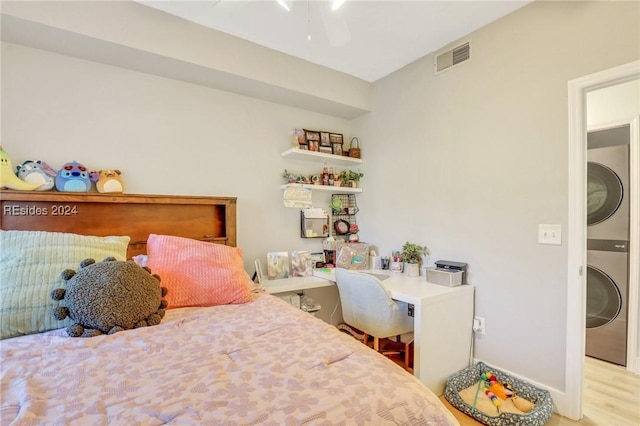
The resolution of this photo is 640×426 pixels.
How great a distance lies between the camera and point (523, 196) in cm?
200

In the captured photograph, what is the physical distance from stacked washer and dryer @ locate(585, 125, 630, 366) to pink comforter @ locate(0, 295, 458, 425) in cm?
257

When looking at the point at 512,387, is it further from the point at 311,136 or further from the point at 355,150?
the point at 311,136

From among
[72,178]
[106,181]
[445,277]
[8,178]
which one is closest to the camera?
[8,178]

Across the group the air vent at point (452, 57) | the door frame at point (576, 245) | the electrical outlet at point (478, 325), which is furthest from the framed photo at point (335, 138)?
the electrical outlet at point (478, 325)

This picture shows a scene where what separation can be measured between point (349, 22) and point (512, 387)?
107 inches

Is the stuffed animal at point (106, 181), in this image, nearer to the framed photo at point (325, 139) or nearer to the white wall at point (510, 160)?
the framed photo at point (325, 139)

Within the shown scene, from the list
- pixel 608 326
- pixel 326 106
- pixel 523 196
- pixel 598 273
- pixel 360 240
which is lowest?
pixel 608 326

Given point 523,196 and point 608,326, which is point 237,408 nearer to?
point 523,196

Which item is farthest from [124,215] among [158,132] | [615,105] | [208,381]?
[615,105]

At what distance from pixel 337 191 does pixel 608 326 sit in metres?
2.60

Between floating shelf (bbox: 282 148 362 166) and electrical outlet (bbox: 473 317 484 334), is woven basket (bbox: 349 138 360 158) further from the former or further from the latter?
electrical outlet (bbox: 473 317 484 334)

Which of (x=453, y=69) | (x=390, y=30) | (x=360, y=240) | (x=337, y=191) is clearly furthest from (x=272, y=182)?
(x=453, y=69)

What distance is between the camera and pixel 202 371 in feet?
3.20

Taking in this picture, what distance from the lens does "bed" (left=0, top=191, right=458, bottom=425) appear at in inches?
30.5
